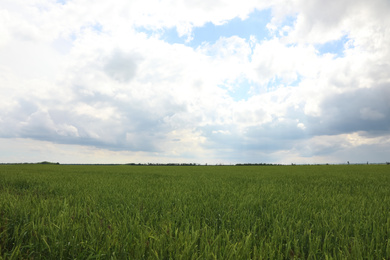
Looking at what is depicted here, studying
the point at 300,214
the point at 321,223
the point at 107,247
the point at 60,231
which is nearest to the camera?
the point at 107,247

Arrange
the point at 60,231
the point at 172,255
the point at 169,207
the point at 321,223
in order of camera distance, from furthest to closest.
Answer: the point at 169,207, the point at 321,223, the point at 60,231, the point at 172,255

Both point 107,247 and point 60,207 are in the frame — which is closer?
point 107,247

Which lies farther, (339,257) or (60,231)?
(60,231)

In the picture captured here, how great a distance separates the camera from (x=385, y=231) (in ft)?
9.98

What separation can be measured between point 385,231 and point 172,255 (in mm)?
3128

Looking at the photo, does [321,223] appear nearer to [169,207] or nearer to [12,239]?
[169,207]

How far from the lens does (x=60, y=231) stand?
2.48m

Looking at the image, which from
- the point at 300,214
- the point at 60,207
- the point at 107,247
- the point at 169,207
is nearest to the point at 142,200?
the point at 169,207

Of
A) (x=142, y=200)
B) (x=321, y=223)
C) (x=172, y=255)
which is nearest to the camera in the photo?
(x=172, y=255)

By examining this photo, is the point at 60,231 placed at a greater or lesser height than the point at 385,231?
greater

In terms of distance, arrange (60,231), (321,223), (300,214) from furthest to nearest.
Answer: (300,214), (321,223), (60,231)

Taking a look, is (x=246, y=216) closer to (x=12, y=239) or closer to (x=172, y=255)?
(x=172, y=255)

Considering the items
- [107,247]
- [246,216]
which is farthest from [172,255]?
[246,216]

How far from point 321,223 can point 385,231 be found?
0.80 m
